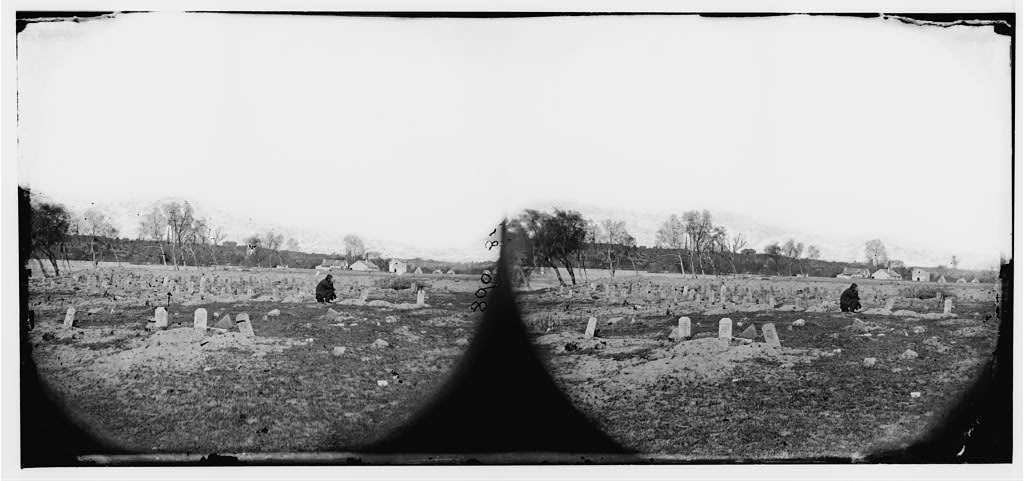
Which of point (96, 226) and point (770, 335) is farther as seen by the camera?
point (770, 335)

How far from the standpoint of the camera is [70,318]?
354 centimetres

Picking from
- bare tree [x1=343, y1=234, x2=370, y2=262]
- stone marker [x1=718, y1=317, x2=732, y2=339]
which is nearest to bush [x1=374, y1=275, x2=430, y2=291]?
bare tree [x1=343, y1=234, x2=370, y2=262]

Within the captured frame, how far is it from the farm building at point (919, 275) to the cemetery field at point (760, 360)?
52 mm

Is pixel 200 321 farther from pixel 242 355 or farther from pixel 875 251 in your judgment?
pixel 875 251

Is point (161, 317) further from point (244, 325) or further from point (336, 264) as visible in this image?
point (336, 264)

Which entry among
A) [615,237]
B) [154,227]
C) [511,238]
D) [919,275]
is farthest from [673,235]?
[154,227]

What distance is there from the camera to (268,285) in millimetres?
3553

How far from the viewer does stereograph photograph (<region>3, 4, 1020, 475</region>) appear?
3.50 meters

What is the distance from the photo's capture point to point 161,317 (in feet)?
11.7

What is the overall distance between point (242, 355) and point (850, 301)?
3.37m

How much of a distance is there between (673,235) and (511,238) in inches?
35.0

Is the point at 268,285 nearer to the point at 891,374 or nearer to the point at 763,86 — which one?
the point at 763,86

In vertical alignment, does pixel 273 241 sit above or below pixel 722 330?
above

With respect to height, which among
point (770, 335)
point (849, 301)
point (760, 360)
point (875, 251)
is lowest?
point (760, 360)
